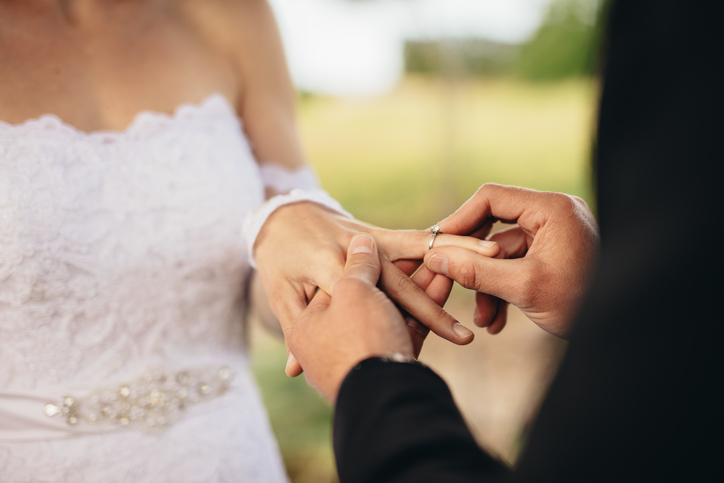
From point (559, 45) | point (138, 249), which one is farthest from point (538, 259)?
point (559, 45)

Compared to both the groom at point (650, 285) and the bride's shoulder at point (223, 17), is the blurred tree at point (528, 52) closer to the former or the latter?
the bride's shoulder at point (223, 17)

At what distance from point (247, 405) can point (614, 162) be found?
1185mm

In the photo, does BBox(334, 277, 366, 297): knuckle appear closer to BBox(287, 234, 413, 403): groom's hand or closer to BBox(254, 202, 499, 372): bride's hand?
BBox(287, 234, 413, 403): groom's hand

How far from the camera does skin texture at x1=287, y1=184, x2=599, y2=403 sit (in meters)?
0.70

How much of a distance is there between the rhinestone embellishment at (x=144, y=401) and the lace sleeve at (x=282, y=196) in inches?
14.5

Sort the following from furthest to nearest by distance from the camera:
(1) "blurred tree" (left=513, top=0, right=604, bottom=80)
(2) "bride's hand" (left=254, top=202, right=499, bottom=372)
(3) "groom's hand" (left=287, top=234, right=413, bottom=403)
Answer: (1) "blurred tree" (left=513, top=0, right=604, bottom=80)
(2) "bride's hand" (left=254, top=202, right=499, bottom=372)
(3) "groom's hand" (left=287, top=234, right=413, bottom=403)

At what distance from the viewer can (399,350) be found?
0.68 m

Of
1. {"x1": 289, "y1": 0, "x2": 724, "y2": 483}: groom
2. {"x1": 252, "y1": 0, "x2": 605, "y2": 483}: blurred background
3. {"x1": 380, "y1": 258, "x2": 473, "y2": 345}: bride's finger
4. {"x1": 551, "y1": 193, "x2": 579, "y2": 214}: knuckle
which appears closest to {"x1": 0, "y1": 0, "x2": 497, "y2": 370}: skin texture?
{"x1": 380, "y1": 258, "x2": 473, "y2": 345}: bride's finger

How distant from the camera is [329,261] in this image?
1016 mm

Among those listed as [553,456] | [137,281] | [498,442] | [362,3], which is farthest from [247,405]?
[362,3]

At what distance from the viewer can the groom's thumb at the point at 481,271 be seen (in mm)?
937

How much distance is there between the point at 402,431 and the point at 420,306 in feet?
1.41

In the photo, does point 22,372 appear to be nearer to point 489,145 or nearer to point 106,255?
point 106,255

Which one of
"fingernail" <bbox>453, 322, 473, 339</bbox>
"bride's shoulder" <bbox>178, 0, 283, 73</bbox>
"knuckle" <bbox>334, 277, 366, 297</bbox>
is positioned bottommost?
"fingernail" <bbox>453, 322, 473, 339</bbox>
